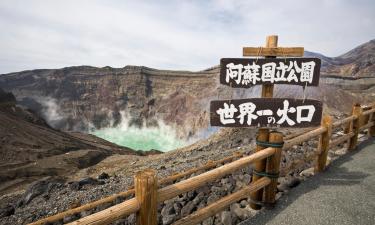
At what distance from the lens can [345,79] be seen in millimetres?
39531

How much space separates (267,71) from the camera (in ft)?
14.8

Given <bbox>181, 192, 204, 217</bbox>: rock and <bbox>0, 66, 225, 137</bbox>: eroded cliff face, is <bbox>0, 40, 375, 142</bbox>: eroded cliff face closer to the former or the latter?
<bbox>0, 66, 225, 137</bbox>: eroded cliff face

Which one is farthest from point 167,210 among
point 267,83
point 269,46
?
point 269,46

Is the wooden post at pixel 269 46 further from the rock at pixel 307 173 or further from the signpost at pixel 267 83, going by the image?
the rock at pixel 307 173

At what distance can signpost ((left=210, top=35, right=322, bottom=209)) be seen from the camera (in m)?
4.49

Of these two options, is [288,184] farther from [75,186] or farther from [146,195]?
[75,186]

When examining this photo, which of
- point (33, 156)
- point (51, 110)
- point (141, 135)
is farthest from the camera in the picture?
point (51, 110)

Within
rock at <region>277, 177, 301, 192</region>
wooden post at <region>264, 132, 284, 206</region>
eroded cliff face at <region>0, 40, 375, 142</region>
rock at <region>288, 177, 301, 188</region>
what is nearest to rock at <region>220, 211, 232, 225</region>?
wooden post at <region>264, 132, 284, 206</region>

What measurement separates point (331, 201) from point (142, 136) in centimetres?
5095

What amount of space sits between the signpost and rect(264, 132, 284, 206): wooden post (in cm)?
24

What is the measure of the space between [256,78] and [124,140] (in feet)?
171

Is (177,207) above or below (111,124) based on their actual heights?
above

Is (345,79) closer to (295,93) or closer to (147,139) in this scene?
(295,93)

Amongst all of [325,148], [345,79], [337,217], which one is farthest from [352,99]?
[337,217]
